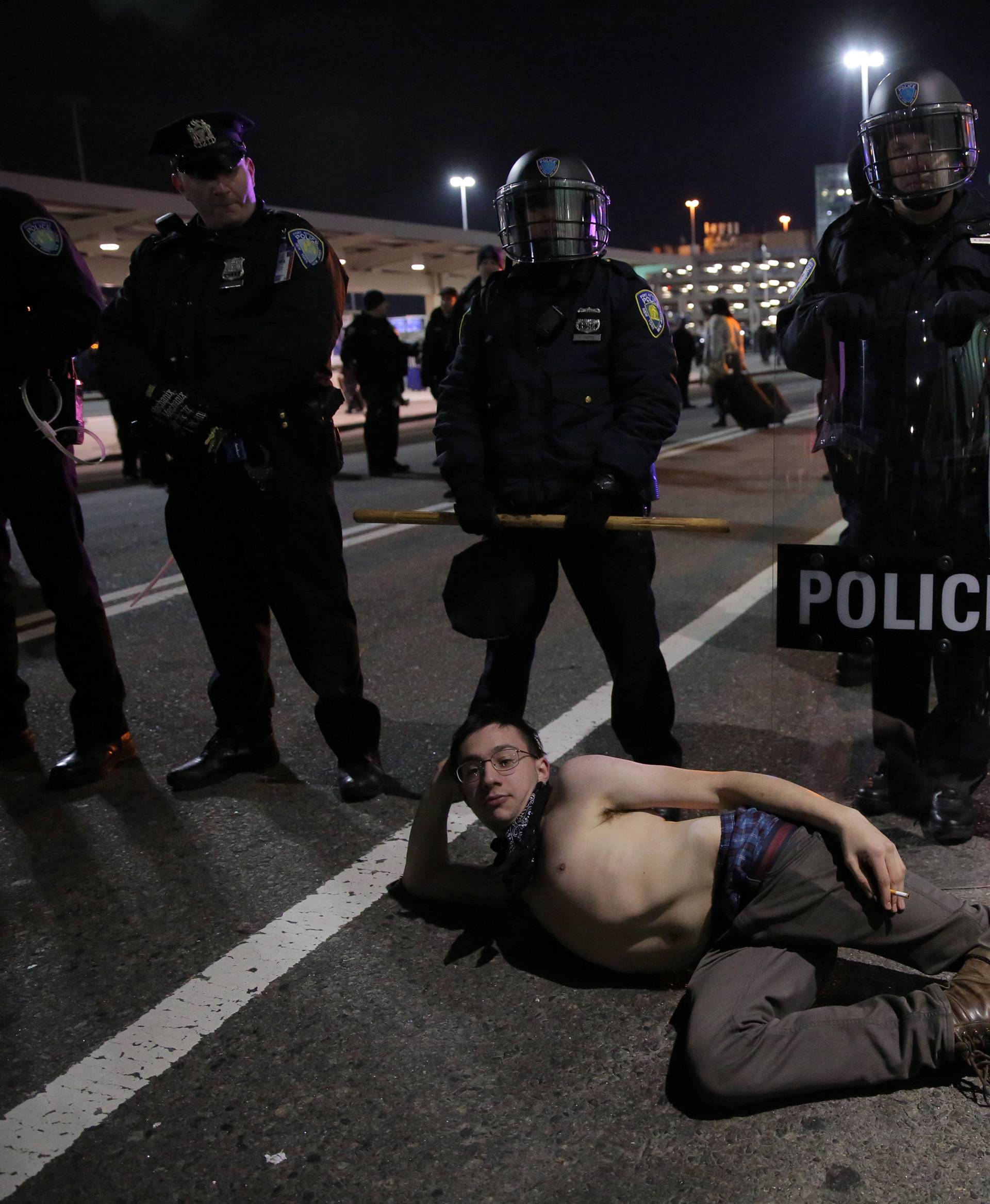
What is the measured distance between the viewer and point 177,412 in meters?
3.38

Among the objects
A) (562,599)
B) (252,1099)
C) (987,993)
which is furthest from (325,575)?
(562,599)

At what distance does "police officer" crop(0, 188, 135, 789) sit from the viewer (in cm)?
370

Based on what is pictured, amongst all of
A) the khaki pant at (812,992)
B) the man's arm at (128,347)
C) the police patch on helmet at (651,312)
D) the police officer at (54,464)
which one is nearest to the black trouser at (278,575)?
the man's arm at (128,347)

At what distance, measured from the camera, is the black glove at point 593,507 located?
2.94 meters

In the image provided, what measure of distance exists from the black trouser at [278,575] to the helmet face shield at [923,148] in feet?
6.00

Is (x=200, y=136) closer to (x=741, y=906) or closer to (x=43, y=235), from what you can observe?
(x=43, y=235)

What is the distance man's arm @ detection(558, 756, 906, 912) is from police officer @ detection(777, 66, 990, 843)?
0.88 meters

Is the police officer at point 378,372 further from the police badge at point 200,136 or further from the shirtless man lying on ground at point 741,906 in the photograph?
the shirtless man lying on ground at point 741,906

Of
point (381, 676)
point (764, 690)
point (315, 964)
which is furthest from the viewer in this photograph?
point (381, 676)

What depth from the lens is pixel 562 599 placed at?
619 cm

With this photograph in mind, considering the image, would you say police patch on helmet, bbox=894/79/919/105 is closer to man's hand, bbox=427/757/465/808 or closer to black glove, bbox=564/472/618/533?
black glove, bbox=564/472/618/533

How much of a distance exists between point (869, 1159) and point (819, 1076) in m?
0.17

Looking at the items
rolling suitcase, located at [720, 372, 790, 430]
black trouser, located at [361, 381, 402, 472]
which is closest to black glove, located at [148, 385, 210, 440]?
rolling suitcase, located at [720, 372, 790, 430]

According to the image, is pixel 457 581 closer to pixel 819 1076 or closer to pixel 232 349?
pixel 232 349
